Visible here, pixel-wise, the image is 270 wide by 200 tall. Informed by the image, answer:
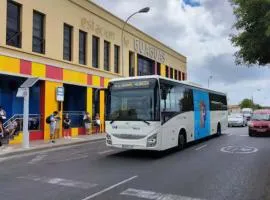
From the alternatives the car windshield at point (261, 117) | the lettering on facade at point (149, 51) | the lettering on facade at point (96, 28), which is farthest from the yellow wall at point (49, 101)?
the car windshield at point (261, 117)

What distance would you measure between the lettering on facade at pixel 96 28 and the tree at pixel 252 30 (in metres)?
15.4

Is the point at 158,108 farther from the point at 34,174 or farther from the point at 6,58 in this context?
the point at 6,58

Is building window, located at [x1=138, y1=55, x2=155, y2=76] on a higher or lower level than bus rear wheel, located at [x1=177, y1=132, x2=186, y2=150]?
higher

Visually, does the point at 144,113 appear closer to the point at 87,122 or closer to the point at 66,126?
the point at 66,126

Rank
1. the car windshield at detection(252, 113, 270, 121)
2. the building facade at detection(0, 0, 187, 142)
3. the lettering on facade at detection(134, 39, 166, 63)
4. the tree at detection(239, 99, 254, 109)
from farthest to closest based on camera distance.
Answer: the tree at detection(239, 99, 254, 109) < the lettering on facade at detection(134, 39, 166, 63) < the car windshield at detection(252, 113, 270, 121) < the building facade at detection(0, 0, 187, 142)

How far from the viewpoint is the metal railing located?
19.5m

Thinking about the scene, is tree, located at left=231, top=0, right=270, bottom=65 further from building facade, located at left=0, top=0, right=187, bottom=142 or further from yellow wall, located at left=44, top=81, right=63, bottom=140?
yellow wall, located at left=44, top=81, right=63, bottom=140

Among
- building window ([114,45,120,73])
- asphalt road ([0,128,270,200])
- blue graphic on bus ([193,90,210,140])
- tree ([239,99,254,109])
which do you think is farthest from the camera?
tree ([239,99,254,109])

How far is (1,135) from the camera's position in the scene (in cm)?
1766

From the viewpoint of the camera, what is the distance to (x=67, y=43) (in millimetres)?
25328

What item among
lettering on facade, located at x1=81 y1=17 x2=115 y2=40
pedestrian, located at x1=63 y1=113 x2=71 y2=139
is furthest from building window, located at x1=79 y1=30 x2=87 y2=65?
pedestrian, located at x1=63 y1=113 x2=71 y2=139

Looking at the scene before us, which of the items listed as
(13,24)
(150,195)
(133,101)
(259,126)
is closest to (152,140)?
(133,101)

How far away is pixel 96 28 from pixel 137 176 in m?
20.1

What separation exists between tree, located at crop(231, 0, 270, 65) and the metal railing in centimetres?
1226
